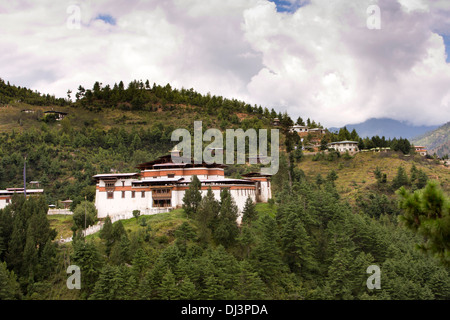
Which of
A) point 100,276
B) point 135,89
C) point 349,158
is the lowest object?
point 100,276

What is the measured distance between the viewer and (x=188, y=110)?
10319 centimetres

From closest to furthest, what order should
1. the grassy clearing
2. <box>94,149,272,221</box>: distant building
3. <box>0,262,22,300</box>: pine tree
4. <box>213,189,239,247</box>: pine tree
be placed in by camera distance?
<box>0,262,22,300</box>: pine tree → <box>213,189,239,247</box>: pine tree → <box>94,149,272,221</box>: distant building → the grassy clearing

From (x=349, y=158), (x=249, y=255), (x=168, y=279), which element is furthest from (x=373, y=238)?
(x=349, y=158)

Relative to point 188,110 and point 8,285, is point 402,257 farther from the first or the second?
point 188,110

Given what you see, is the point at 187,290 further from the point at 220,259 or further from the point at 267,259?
the point at 267,259

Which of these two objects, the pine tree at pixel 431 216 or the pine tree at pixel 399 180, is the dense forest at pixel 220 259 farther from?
the pine tree at pixel 399 180

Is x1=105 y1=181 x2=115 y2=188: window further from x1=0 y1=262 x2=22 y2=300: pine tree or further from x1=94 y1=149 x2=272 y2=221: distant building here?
x1=0 y1=262 x2=22 y2=300: pine tree

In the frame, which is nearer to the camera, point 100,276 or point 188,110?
point 100,276

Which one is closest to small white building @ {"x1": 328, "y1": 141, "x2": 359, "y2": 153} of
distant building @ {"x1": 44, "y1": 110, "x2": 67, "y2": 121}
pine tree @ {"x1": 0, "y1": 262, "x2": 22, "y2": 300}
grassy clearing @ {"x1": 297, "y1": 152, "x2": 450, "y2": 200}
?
grassy clearing @ {"x1": 297, "y1": 152, "x2": 450, "y2": 200}

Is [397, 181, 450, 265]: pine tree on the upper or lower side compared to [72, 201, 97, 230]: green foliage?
upper

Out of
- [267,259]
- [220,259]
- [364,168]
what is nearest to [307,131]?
[364,168]

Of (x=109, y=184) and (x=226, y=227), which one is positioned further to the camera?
(x=109, y=184)

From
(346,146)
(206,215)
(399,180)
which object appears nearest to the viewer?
(206,215)

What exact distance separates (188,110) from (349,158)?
44928 millimetres
